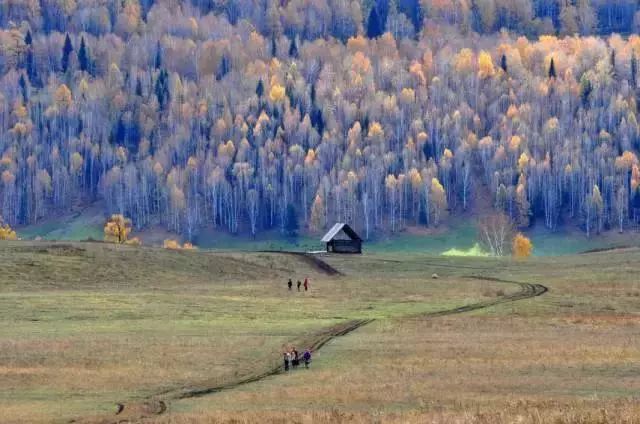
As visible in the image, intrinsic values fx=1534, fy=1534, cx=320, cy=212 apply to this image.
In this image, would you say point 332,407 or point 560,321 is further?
point 560,321

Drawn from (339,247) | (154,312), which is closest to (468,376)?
(154,312)

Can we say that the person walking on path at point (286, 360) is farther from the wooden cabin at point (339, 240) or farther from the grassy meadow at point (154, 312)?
the wooden cabin at point (339, 240)

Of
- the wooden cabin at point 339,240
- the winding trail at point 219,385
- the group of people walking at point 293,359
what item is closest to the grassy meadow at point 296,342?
the winding trail at point 219,385

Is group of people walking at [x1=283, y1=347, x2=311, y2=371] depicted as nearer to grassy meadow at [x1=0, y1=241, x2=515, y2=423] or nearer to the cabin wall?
grassy meadow at [x1=0, y1=241, x2=515, y2=423]

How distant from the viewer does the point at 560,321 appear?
9469cm

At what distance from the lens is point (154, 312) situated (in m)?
100

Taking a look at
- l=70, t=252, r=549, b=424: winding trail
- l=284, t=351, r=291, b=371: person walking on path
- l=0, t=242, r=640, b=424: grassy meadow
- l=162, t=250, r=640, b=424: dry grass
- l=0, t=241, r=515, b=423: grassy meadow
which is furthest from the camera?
l=284, t=351, r=291, b=371: person walking on path

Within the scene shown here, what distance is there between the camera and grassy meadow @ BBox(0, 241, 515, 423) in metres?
61.3

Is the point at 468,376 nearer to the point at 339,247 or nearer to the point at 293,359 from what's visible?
the point at 293,359

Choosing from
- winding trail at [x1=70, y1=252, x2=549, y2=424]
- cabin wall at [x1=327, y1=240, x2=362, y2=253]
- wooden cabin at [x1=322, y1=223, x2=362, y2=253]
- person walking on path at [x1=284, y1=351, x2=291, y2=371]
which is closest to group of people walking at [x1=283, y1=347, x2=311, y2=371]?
person walking on path at [x1=284, y1=351, x2=291, y2=371]

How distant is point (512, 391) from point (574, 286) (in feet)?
247

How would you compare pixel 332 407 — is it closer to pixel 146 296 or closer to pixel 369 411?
pixel 369 411

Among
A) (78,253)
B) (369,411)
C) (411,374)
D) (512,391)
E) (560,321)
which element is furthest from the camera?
(78,253)

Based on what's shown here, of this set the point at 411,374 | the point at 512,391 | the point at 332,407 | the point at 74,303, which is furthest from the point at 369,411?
the point at 74,303
